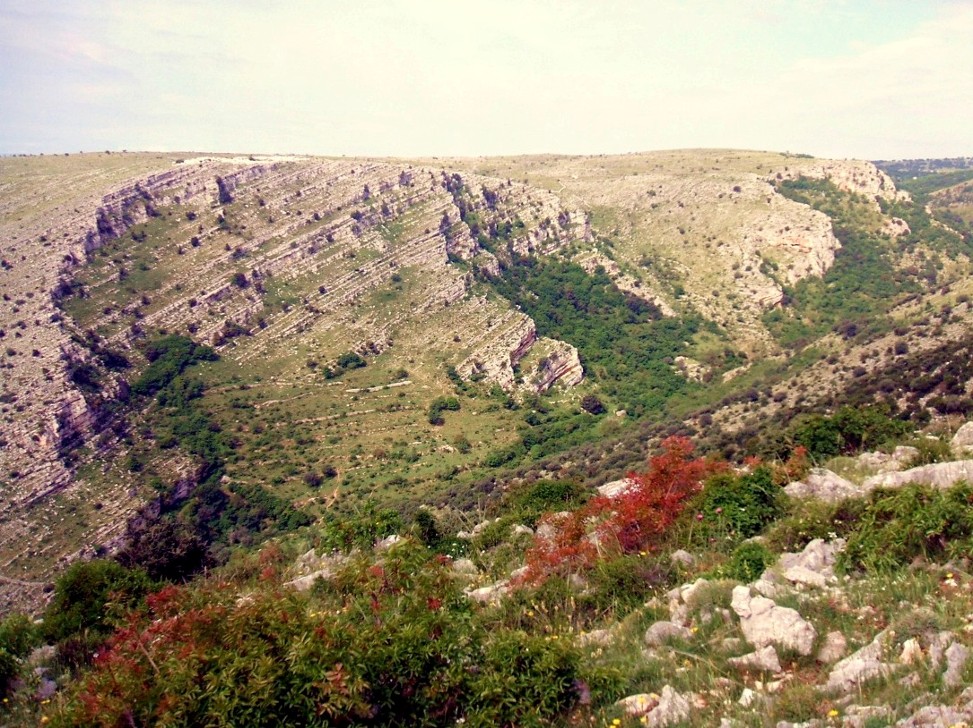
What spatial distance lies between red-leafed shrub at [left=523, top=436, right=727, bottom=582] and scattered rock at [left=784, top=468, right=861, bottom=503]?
231 centimetres

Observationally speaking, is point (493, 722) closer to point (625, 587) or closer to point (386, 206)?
point (625, 587)

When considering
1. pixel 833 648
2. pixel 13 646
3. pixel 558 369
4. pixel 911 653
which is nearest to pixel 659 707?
pixel 833 648

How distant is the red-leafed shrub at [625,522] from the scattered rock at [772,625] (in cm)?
467

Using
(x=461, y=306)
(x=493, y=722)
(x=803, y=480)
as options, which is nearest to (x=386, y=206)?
(x=461, y=306)

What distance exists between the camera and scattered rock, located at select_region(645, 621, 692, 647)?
834 cm

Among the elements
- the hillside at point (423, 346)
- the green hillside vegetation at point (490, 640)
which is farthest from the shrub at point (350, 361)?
the green hillside vegetation at point (490, 640)

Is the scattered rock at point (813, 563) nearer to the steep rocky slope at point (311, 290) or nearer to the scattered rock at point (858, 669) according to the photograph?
the scattered rock at point (858, 669)

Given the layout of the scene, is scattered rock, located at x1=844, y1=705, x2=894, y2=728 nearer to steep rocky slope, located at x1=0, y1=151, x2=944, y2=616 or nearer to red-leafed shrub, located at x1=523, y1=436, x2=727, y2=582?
red-leafed shrub, located at x1=523, y1=436, x2=727, y2=582

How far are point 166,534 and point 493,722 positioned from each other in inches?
929

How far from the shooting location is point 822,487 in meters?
14.9

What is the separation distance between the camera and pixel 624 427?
7406 centimetres

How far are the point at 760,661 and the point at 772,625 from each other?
57cm

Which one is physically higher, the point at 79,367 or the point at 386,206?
the point at 386,206

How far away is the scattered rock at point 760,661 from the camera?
278 inches
